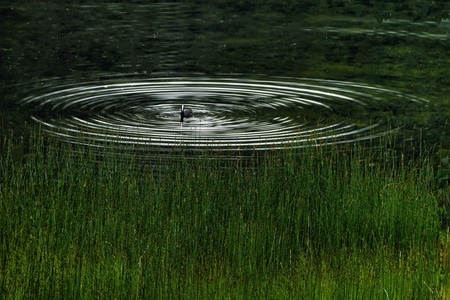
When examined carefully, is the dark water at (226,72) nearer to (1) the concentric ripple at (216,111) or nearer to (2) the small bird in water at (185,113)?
(1) the concentric ripple at (216,111)

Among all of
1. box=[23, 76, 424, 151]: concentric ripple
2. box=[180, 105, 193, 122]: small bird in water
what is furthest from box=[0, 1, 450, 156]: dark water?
box=[180, 105, 193, 122]: small bird in water

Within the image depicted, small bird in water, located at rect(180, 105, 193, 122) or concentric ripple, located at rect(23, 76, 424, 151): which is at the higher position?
small bird in water, located at rect(180, 105, 193, 122)

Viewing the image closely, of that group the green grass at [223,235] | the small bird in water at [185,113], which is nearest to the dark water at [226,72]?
the small bird in water at [185,113]

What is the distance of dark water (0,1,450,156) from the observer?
12594 mm

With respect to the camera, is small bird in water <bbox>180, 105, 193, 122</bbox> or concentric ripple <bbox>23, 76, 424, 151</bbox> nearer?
concentric ripple <bbox>23, 76, 424, 151</bbox>

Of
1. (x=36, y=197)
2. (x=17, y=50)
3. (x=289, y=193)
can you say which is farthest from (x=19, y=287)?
(x=17, y=50)

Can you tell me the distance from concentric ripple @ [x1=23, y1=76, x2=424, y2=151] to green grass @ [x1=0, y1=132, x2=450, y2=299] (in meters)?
1.75

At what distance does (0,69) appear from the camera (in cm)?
1828

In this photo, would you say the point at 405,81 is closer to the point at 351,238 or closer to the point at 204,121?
the point at 204,121

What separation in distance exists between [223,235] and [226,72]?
10.8m

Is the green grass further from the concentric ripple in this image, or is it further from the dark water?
the concentric ripple

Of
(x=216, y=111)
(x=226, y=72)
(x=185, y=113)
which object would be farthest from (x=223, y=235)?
(x=226, y=72)

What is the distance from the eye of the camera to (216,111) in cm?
1374

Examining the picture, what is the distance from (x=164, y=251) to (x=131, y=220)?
2.67 ft
